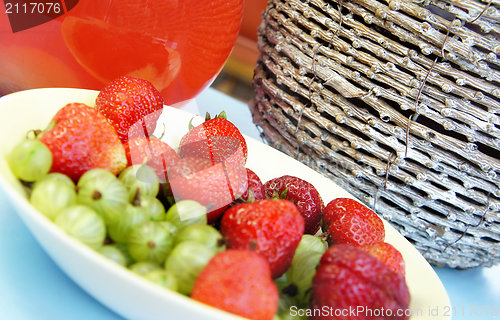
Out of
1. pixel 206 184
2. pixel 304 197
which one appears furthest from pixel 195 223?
pixel 304 197

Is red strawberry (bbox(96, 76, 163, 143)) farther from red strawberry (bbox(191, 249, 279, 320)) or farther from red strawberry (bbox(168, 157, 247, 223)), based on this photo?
red strawberry (bbox(191, 249, 279, 320))

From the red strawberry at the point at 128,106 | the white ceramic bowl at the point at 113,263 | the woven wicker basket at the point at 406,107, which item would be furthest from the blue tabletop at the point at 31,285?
the woven wicker basket at the point at 406,107

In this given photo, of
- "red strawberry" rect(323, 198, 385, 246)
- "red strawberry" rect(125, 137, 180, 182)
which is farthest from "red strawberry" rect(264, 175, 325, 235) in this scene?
"red strawberry" rect(125, 137, 180, 182)

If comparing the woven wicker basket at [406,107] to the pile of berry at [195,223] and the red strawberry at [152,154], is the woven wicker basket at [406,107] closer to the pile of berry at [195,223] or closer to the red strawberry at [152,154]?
the pile of berry at [195,223]

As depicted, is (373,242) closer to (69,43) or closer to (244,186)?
(244,186)

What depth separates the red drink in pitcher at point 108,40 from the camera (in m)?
0.49

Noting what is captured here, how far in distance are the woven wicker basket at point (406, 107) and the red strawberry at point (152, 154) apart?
212mm

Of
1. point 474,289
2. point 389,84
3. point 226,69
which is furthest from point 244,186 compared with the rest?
point 226,69

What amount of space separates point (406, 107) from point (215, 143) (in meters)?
0.21

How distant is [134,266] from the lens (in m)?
0.30

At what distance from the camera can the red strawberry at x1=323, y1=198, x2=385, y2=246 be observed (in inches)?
17.3

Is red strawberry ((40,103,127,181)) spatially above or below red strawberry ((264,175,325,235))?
above

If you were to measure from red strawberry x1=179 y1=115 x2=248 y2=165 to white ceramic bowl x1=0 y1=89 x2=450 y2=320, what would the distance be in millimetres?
38

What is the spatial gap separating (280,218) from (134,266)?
0.38ft
